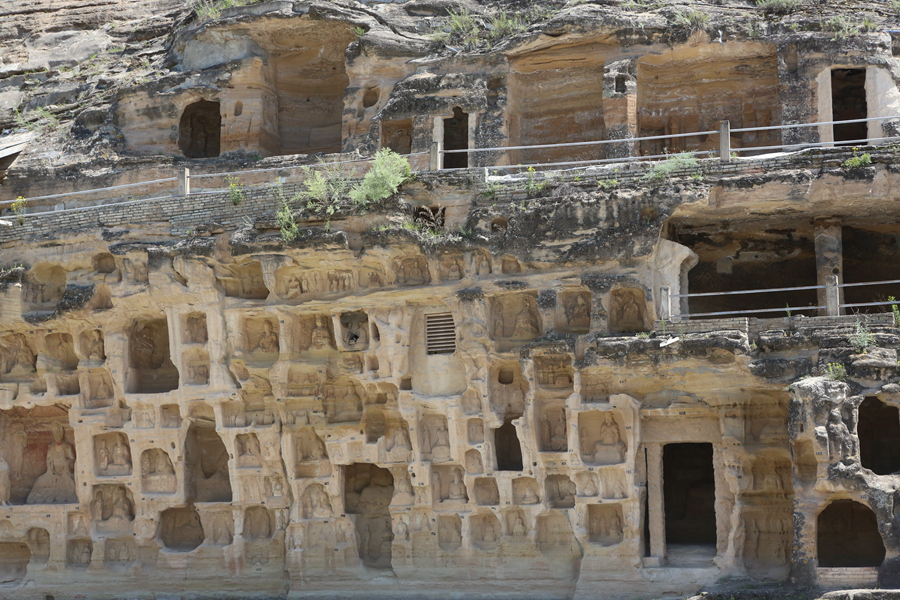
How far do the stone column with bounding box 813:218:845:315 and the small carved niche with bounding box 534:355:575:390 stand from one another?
180 inches

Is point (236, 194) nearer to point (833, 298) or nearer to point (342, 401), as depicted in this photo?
point (342, 401)

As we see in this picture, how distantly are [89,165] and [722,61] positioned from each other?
13.0 meters

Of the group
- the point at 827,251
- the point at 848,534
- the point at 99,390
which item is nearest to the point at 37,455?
Answer: the point at 99,390

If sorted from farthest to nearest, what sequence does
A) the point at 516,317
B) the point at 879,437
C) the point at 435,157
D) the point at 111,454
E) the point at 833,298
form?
the point at 111,454
the point at 435,157
the point at 516,317
the point at 879,437
the point at 833,298

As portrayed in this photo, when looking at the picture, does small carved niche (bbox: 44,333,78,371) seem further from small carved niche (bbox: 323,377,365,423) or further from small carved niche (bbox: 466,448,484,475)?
small carved niche (bbox: 466,448,484,475)

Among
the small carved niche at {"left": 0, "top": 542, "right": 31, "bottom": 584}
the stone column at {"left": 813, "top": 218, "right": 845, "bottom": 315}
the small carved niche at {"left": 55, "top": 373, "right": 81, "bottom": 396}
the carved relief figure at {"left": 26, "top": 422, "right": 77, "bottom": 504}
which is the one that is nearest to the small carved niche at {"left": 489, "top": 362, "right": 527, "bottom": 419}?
the stone column at {"left": 813, "top": 218, "right": 845, "bottom": 315}

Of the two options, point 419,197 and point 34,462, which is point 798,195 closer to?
point 419,197

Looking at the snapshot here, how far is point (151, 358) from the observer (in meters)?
25.5

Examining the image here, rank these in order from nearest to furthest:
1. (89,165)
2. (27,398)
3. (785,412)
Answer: (785,412)
(27,398)
(89,165)

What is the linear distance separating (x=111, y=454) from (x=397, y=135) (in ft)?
27.5

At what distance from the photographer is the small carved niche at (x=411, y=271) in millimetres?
23109

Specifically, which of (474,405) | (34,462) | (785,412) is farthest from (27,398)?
(785,412)

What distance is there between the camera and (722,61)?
82.2 ft

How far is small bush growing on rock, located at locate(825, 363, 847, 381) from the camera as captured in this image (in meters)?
19.5
